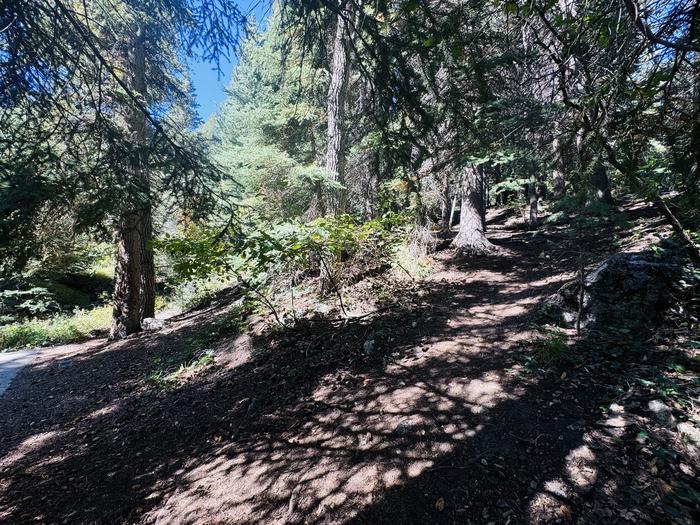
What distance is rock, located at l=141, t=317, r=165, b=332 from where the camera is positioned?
8.75 m

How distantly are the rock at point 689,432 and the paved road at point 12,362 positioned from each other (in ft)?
30.7

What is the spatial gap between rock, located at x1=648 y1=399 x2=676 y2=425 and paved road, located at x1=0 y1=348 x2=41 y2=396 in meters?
9.29

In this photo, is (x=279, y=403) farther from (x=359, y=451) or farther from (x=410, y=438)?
(x=410, y=438)

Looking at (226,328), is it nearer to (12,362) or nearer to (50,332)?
(12,362)

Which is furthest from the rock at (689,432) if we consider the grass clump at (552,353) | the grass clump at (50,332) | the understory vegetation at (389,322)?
the grass clump at (50,332)

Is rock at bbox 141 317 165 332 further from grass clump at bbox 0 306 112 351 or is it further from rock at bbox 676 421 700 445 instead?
rock at bbox 676 421 700 445

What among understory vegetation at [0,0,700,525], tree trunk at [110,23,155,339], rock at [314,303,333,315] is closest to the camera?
understory vegetation at [0,0,700,525]

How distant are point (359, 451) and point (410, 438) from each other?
1.45 ft

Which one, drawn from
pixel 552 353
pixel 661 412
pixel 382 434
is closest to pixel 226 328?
pixel 382 434

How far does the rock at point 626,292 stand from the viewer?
11.0 ft

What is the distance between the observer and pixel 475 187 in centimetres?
888

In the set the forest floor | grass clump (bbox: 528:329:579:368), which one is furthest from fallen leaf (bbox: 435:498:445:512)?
grass clump (bbox: 528:329:579:368)

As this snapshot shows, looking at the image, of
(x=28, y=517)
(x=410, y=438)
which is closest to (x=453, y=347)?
(x=410, y=438)

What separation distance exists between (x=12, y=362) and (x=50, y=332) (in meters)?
2.77
